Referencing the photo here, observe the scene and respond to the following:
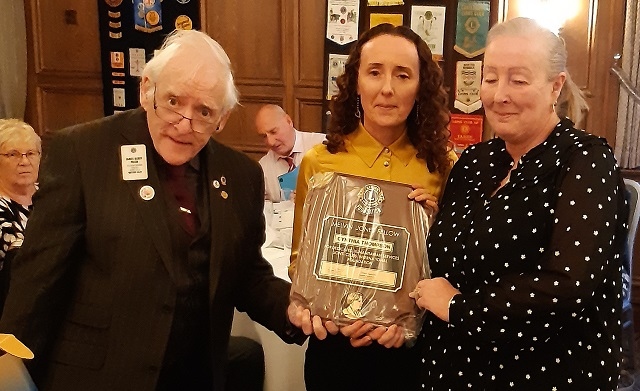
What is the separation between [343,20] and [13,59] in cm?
294

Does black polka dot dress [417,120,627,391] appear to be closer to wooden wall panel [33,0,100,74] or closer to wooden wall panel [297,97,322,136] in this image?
wooden wall panel [297,97,322,136]

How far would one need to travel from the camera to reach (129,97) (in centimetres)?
532

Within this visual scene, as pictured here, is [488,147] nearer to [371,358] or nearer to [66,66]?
[371,358]

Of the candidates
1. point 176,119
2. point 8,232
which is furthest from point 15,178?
point 176,119

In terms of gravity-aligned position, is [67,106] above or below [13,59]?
below

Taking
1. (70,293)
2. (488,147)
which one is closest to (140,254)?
(70,293)

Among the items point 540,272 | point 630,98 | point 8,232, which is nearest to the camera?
point 540,272

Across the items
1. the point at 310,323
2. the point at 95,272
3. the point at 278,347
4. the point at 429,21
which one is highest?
the point at 429,21

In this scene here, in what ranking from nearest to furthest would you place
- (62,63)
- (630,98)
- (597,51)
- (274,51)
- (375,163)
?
1. (375,163)
2. (630,98)
3. (597,51)
4. (274,51)
5. (62,63)

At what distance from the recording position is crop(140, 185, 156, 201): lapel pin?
1439 mm

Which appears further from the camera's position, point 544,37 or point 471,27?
point 471,27

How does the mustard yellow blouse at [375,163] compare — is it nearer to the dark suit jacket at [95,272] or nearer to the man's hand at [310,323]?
the man's hand at [310,323]

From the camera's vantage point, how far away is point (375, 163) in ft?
5.38

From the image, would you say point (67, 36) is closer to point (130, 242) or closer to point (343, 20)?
point (343, 20)
